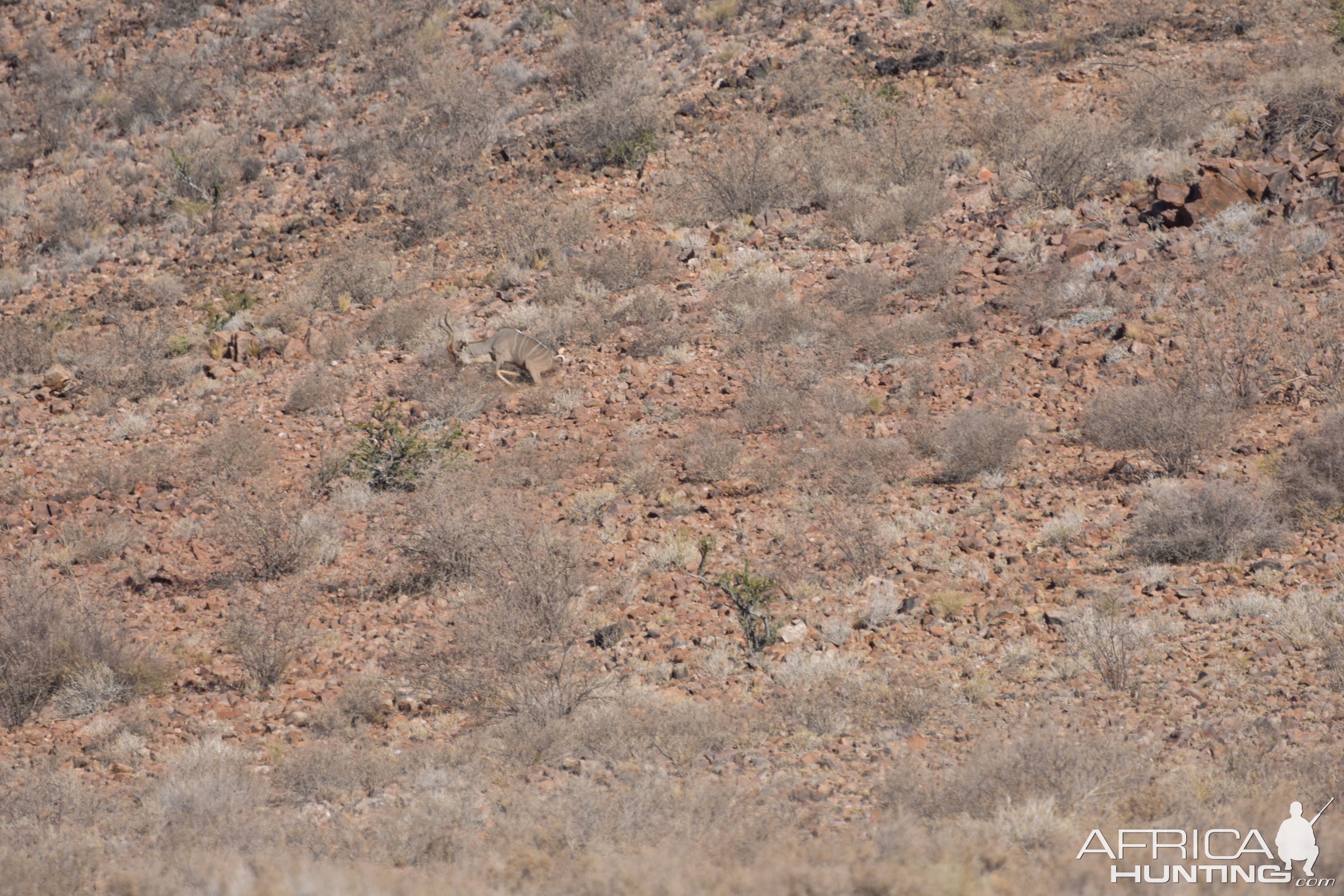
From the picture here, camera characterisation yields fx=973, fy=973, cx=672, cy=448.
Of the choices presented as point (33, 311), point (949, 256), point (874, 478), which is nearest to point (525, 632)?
point (874, 478)

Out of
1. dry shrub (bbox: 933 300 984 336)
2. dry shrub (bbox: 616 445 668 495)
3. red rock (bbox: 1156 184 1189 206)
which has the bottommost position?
dry shrub (bbox: 616 445 668 495)

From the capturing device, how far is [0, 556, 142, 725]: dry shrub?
6.53 m

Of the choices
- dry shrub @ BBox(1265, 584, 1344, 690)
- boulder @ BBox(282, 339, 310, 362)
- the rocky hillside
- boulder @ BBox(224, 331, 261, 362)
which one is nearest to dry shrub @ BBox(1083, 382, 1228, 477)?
the rocky hillside

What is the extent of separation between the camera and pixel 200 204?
17.9 m

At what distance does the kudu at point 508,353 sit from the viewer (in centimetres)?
1145

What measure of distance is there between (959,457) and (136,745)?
653 centimetres

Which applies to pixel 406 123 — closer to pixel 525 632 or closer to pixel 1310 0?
pixel 525 632

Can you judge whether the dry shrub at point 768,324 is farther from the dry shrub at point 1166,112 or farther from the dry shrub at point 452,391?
the dry shrub at point 1166,112

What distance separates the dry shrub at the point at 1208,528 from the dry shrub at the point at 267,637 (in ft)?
19.9

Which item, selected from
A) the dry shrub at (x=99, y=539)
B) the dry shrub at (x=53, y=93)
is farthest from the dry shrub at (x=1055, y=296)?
the dry shrub at (x=53, y=93)

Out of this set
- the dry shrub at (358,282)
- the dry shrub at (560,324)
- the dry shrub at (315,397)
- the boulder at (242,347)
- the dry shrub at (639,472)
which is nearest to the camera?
A: the dry shrub at (639,472)

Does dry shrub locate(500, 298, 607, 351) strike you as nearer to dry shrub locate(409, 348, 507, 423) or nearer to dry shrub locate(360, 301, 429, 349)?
dry shrub locate(409, 348, 507, 423)

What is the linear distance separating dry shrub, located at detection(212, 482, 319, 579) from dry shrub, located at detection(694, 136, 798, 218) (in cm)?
843

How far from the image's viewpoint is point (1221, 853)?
380 centimetres
